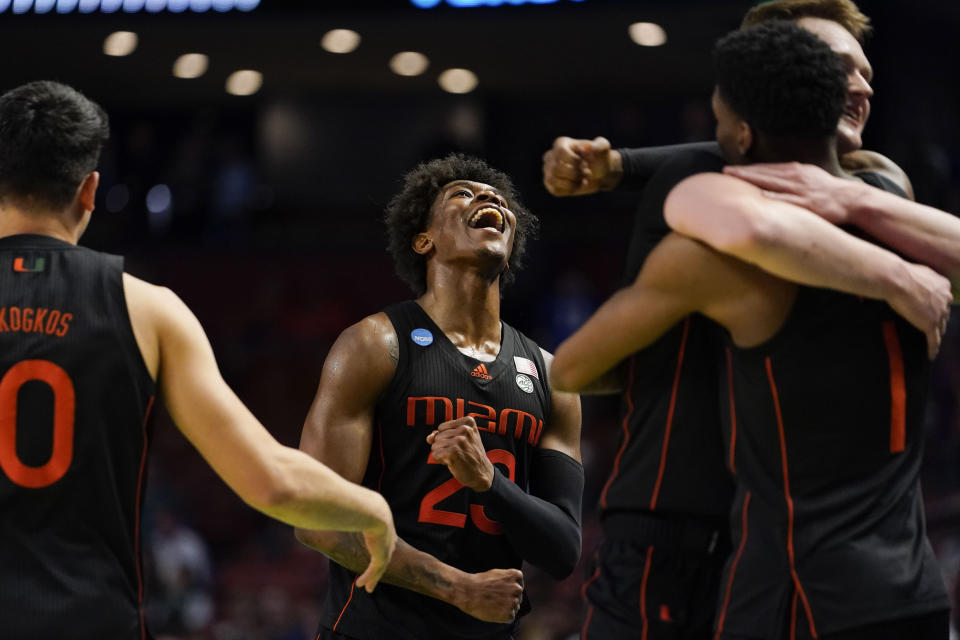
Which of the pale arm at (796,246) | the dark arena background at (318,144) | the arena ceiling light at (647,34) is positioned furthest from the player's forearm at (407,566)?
the arena ceiling light at (647,34)

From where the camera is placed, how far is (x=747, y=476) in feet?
9.90

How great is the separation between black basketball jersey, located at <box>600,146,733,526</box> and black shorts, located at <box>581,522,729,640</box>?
10 centimetres

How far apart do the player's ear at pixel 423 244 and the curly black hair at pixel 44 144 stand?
1.87m

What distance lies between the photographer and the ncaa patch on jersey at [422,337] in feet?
14.9

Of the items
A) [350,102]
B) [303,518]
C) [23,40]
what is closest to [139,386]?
[303,518]

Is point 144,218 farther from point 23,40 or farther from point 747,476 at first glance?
point 747,476

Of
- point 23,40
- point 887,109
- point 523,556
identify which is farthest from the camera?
point 23,40

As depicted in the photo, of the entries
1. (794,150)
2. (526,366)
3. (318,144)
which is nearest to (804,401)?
(794,150)

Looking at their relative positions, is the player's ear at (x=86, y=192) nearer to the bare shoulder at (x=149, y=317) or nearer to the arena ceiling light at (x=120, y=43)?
the bare shoulder at (x=149, y=317)

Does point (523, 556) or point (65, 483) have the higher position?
point (65, 483)

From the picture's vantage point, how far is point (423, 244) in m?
4.99

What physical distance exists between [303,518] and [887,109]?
10367 mm

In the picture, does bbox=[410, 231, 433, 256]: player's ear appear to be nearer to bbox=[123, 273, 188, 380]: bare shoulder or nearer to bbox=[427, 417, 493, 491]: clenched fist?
bbox=[427, 417, 493, 491]: clenched fist

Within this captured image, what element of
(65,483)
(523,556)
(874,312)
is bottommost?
(523,556)
